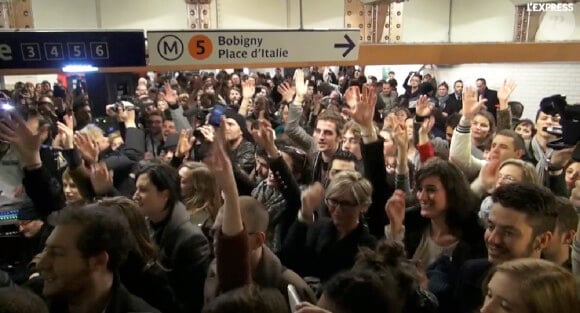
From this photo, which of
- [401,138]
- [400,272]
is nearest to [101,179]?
[401,138]

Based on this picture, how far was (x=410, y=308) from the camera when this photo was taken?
1.89 metres

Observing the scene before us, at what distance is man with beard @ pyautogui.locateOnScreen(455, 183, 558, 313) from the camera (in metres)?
2.14

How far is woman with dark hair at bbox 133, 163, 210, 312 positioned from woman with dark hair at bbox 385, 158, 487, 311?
959mm

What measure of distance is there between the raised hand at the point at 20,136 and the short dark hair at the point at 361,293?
79.1 inches

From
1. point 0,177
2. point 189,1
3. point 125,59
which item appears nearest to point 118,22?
point 189,1

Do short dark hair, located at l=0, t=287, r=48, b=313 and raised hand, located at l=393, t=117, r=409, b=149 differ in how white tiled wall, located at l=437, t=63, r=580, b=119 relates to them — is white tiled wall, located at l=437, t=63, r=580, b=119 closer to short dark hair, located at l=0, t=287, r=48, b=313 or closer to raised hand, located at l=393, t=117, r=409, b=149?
raised hand, located at l=393, t=117, r=409, b=149

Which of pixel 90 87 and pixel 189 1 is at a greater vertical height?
pixel 189 1

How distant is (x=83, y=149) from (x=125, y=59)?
853 millimetres

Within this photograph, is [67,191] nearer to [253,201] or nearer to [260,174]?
[260,174]

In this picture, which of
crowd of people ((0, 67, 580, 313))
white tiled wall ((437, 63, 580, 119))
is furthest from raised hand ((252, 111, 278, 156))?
white tiled wall ((437, 63, 580, 119))

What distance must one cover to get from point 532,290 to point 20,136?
2611 mm

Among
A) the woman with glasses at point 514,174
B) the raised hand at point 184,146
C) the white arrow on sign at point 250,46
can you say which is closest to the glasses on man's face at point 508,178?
the woman with glasses at point 514,174

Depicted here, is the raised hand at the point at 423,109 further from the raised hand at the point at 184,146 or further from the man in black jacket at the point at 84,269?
the man in black jacket at the point at 84,269

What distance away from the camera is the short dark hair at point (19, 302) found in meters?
1.58
